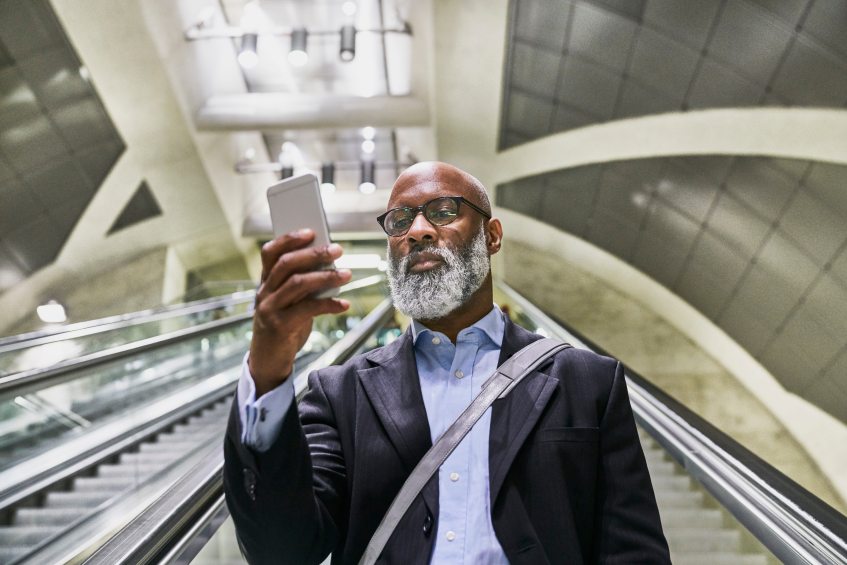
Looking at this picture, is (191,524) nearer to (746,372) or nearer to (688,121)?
(688,121)

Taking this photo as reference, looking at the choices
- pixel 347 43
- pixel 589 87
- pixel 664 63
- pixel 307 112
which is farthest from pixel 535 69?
pixel 307 112

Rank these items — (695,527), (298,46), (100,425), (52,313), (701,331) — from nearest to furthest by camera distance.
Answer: (695,527) < (100,425) < (298,46) < (52,313) < (701,331)

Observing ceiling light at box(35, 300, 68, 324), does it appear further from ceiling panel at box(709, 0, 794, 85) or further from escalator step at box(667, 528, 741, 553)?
ceiling panel at box(709, 0, 794, 85)

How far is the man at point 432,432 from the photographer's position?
41.7 inches

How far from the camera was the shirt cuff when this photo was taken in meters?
1.04

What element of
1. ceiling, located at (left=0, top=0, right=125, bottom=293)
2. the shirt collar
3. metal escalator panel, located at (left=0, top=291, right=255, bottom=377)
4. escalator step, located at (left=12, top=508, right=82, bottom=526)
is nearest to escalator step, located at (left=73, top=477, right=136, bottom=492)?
escalator step, located at (left=12, top=508, right=82, bottom=526)

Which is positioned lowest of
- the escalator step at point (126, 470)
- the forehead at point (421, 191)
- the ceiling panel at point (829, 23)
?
the escalator step at point (126, 470)

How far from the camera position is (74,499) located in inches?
133

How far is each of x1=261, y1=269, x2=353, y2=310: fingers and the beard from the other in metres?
0.57

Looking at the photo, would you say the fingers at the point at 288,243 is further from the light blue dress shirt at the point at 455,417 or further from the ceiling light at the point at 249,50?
the ceiling light at the point at 249,50

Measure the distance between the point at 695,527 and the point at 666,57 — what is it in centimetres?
642

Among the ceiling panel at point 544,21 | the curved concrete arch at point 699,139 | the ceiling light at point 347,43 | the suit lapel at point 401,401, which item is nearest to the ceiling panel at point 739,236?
the curved concrete arch at point 699,139

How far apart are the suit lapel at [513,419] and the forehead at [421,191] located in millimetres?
590

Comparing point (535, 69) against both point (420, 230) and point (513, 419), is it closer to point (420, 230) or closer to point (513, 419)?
point (420, 230)
